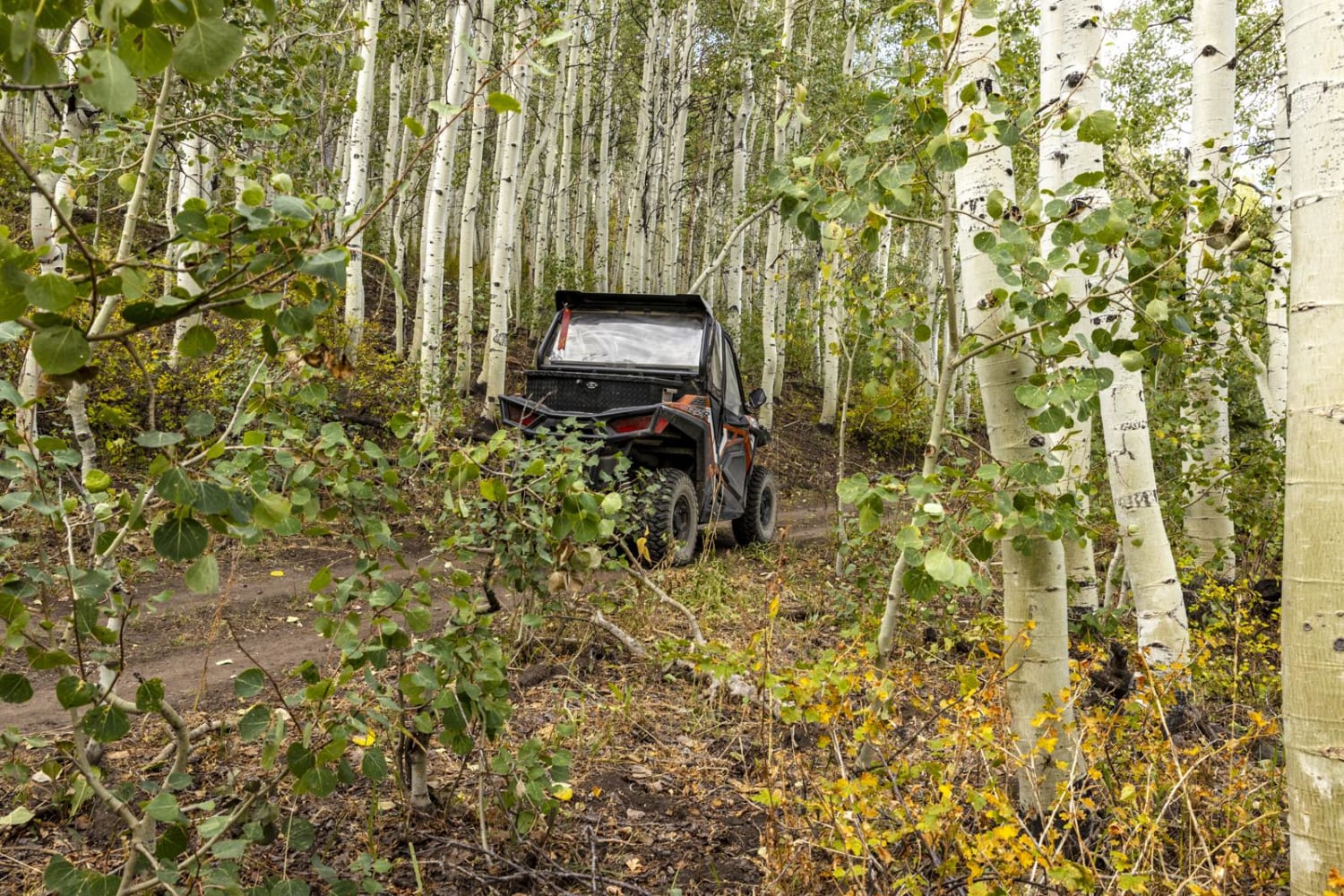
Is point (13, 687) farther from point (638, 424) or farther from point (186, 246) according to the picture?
point (638, 424)

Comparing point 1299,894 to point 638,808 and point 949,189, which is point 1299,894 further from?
point 949,189

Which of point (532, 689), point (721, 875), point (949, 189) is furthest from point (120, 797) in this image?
point (949, 189)

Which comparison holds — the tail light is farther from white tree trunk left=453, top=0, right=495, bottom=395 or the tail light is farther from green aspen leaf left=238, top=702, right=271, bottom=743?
green aspen leaf left=238, top=702, right=271, bottom=743

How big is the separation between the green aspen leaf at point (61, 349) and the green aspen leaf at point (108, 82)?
277mm

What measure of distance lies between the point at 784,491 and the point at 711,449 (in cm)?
585

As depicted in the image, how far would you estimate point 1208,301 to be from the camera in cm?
436

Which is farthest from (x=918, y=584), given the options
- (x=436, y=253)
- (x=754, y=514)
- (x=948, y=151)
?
(x=436, y=253)

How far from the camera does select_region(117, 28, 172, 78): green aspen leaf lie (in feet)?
2.97

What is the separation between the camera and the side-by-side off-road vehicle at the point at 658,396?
662cm

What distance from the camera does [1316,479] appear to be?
165 cm

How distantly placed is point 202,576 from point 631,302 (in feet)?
21.8

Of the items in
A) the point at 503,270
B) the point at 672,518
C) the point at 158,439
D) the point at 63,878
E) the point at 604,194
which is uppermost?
the point at 604,194

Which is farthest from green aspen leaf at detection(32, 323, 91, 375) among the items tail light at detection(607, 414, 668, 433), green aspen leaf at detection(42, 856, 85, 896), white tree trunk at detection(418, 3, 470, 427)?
white tree trunk at detection(418, 3, 470, 427)

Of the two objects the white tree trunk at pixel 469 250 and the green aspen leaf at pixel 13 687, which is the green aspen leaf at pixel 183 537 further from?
the white tree trunk at pixel 469 250
